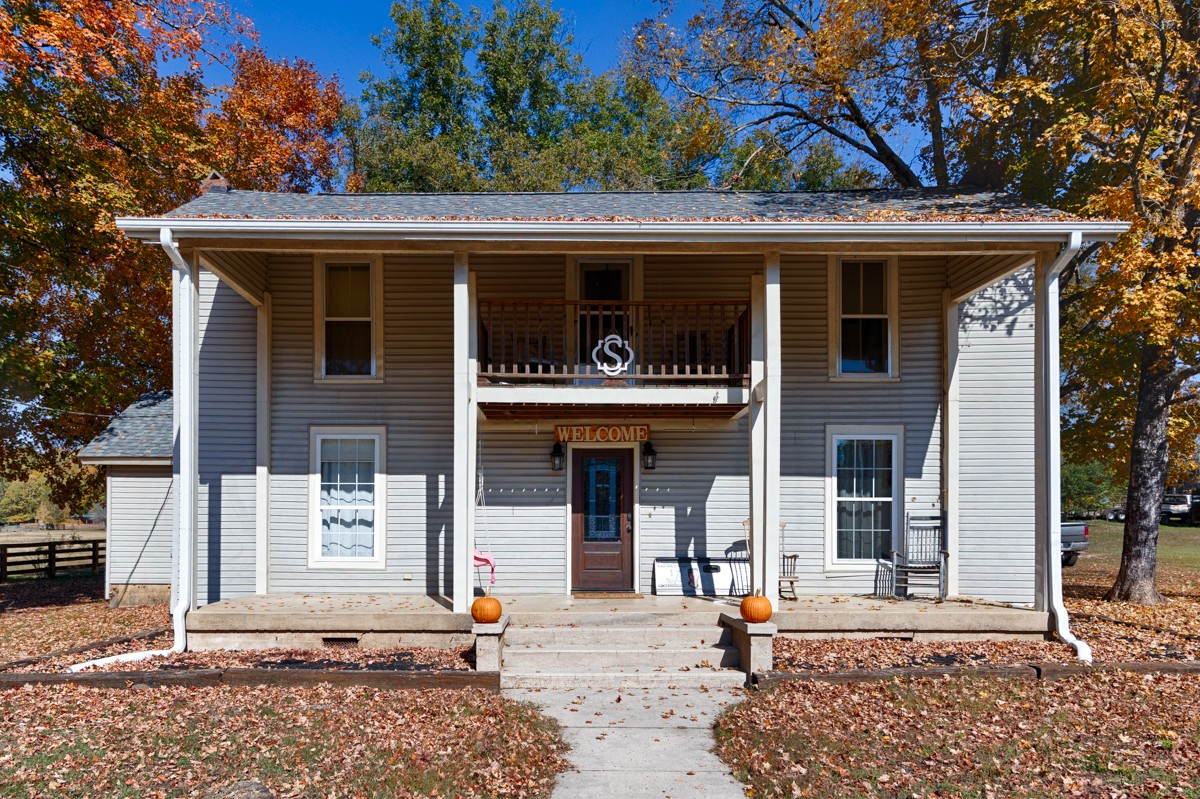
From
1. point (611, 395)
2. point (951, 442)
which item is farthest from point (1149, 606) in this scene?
point (611, 395)

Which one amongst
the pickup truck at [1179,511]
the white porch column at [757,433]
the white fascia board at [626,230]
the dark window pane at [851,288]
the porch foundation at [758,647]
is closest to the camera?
the porch foundation at [758,647]

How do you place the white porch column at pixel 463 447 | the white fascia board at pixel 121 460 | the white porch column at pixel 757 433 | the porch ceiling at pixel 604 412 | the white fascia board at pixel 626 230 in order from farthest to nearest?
the white fascia board at pixel 121 460, the porch ceiling at pixel 604 412, the white porch column at pixel 757 433, the white porch column at pixel 463 447, the white fascia board at pixel 626 230

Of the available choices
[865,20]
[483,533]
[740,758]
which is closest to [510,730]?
[740,758]

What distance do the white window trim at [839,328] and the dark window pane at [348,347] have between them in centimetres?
659

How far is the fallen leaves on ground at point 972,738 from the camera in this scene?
600cm

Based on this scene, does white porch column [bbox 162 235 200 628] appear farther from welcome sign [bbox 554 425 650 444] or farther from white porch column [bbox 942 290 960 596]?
white porch column [bbox 942 290 960 596]

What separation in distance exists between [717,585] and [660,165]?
17520 millimetres

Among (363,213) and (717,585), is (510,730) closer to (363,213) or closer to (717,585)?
(717,585)

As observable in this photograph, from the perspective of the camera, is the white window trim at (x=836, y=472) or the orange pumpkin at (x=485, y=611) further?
the white window trim at (x=836, y=472)

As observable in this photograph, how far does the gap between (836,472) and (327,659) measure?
7148 millimetres

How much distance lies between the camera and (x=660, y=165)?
2597 cm

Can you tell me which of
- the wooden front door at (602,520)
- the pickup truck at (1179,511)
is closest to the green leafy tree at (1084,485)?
the pickup truck at (1179,511)

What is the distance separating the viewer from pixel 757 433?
10188mm

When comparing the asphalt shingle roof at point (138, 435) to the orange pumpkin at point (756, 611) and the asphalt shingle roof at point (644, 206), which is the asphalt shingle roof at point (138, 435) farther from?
the orange pumpkin at point (756, 611)
